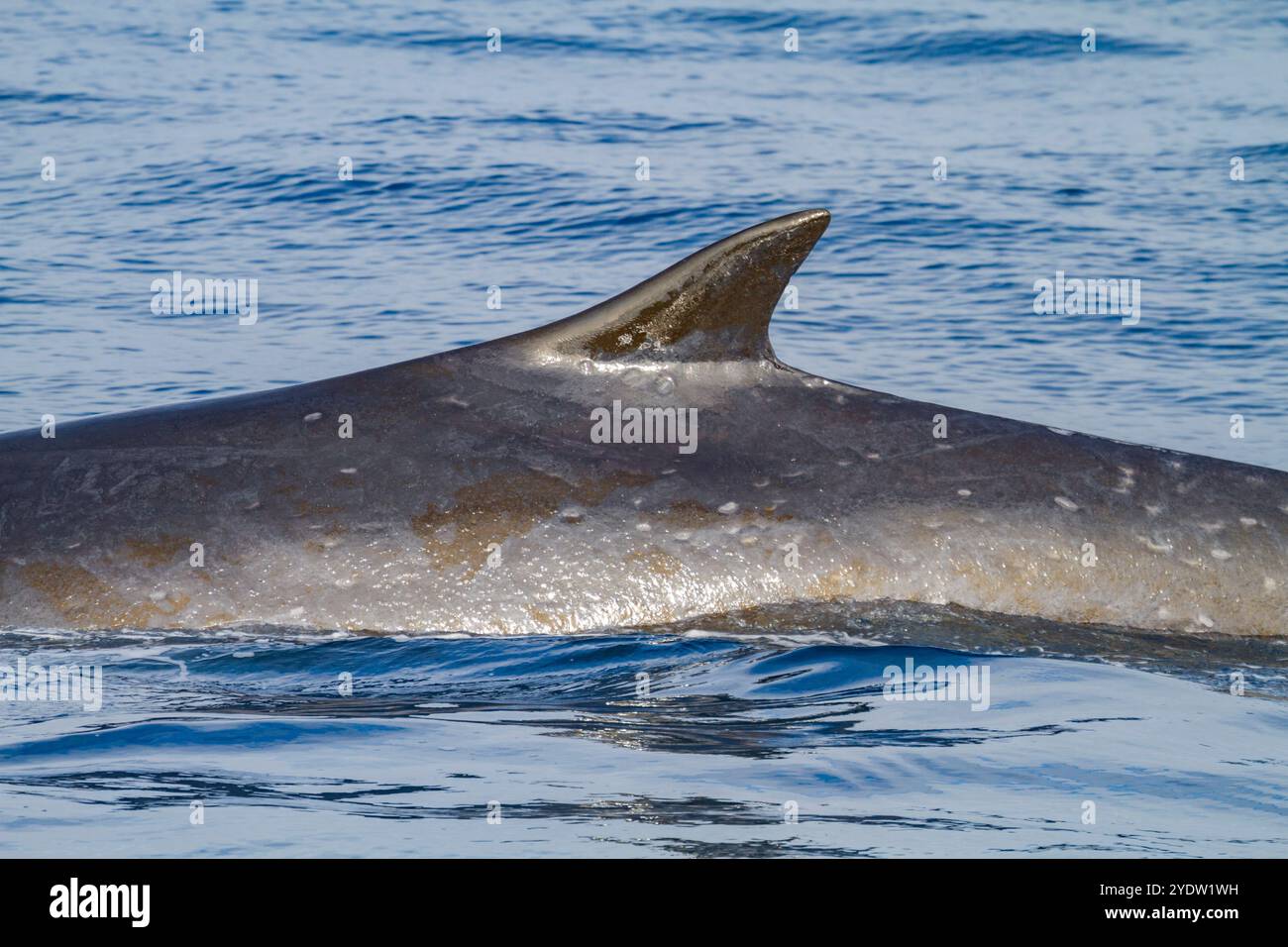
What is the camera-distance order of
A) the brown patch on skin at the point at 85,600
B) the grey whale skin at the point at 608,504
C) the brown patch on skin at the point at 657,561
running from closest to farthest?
1. the brown patch on skin at the point at 85,600
2. the grey whale skin at the point at 608,504
3. the brown patch on skin at the point at 657,561

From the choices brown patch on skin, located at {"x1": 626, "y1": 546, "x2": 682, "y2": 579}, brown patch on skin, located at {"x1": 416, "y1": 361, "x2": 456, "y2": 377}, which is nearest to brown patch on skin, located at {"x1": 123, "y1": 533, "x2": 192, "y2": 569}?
brown patch on skin, located at {"x1": 416, "y1": 361, "x2": 456, "y2": 377}

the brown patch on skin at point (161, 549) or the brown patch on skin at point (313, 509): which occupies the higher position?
the brown patch on skin at point (313, 509)

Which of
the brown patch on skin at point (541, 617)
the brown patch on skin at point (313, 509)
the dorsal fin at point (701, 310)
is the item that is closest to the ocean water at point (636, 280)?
the brown patch on skin at point (541, 617)

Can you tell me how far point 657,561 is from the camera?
774 centimetres

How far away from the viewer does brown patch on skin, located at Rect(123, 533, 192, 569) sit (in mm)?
7621

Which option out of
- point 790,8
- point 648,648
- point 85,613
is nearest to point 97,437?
point 85,613

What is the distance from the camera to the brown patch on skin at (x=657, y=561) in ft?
25.4

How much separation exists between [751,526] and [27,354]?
10.2 m

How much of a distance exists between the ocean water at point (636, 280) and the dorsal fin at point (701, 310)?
4.16 feet

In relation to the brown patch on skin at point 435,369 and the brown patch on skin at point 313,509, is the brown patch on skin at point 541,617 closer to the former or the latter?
the brown patch on skin at point 313,509

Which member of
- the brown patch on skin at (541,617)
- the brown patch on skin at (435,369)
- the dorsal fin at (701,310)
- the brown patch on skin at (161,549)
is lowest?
the brown patch on skin at (541,617)

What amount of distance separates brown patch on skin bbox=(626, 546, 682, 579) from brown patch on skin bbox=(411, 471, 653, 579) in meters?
0.28

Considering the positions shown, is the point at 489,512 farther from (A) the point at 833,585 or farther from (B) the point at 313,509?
(A) the point at 833,585

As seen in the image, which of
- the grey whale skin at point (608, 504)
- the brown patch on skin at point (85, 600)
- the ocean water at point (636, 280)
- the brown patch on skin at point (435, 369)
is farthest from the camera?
the brown patch on skin at point (435, 369)
